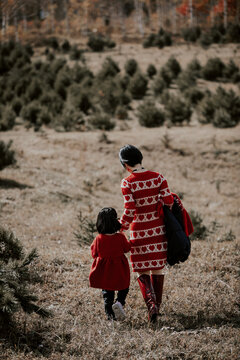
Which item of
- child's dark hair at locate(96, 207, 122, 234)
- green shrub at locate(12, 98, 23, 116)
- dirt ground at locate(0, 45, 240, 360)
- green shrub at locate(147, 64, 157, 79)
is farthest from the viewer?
green shrub at locate(147, 64, 157, 79)

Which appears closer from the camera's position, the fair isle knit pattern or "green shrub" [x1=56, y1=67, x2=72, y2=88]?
the fair isle knit pattern

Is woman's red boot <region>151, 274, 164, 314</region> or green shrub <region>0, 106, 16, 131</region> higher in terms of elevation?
woman's red boot <region>151, 274, 164, 314</region>

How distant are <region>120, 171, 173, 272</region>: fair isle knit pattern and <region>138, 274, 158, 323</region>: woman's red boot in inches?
Result: 4.3

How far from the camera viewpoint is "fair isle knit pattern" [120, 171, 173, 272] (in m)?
3.01

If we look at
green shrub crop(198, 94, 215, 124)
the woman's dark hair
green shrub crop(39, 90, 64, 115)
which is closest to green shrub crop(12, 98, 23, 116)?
green shrub crop(39, 90, 64, 115)

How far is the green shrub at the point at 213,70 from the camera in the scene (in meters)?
22.0

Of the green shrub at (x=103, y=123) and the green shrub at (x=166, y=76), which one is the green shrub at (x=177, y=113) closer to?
the green shrub at (x=103, y=123)

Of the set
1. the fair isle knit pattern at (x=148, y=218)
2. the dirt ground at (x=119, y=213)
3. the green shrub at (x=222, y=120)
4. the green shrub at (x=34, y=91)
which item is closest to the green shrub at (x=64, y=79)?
the green shrub at (x=34, y=91)

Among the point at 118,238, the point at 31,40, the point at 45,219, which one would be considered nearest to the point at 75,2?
the point at 31,40

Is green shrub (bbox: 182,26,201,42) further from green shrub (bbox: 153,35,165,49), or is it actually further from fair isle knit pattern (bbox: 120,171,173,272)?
fair isle knit pattern (bbox: 120,171,173,272)

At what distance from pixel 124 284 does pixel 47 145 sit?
384 inches

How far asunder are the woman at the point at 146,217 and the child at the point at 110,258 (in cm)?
10

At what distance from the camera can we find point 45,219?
22.8ft

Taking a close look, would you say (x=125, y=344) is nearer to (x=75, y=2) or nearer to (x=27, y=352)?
(x=27, y=352)
